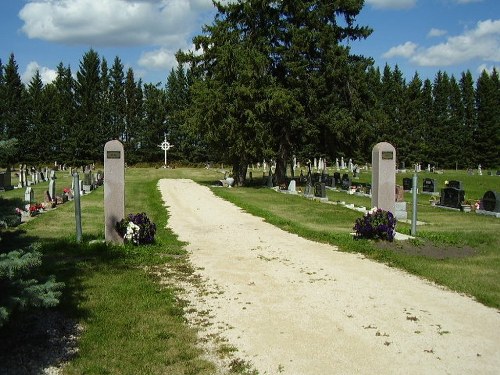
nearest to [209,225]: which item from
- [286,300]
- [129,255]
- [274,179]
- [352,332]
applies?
[129,255]

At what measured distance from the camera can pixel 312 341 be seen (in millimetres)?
5930

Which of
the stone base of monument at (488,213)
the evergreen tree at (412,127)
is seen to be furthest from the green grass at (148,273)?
the evergreen tree at (412,127)

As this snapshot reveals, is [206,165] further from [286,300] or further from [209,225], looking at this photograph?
[286,300]

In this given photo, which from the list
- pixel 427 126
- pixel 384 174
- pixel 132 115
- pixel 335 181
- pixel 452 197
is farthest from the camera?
pixel 132 115

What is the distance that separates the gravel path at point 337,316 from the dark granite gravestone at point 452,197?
12.8 metres

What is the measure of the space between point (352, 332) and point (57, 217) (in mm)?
14368

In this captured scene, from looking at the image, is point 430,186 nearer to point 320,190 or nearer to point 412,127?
point 320,190

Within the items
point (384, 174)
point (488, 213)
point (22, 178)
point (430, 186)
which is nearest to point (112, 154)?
point (384, 174)

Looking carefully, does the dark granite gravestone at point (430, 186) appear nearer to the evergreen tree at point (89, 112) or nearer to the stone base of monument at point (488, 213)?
the stone base of monument at point (488, 213)

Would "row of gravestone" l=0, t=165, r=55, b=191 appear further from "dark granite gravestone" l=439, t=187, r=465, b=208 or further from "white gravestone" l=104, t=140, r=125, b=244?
"dark granite gravestone" l=439, t=187, r=465, b=208

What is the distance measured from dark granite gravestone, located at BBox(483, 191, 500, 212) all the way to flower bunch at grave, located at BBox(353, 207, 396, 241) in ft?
29.8

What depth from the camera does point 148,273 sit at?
9.41 meters

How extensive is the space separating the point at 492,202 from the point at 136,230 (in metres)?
14.8

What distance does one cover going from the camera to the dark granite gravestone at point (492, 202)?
19756mm
